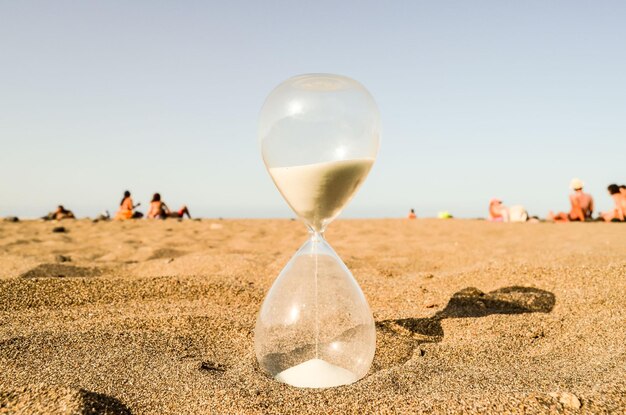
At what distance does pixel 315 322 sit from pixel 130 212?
12343mm

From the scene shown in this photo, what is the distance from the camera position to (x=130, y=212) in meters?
13.7

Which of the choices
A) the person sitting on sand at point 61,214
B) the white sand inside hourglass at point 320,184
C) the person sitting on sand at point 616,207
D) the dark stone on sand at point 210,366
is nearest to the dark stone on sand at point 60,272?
the dark stone on sand at point 210,366

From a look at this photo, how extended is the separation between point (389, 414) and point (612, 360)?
133cm

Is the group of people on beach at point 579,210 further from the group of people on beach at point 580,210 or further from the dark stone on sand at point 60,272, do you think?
the dark stone on sand at point 60,272

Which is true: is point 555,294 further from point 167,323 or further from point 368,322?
point 167,323

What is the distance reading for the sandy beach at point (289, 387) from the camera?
1.93m

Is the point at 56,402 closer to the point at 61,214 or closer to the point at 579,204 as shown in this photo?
the point at 579,204

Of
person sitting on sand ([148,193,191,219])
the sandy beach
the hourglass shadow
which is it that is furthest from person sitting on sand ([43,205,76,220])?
the hourglass shadow

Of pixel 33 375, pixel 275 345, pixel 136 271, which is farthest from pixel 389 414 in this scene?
pixel 136 271

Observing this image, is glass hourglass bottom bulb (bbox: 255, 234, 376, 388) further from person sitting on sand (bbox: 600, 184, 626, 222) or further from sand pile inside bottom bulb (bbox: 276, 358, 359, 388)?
person sitting on sand (bbox: 600, 184, 626, 222)

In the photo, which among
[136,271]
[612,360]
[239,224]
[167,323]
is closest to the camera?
[612,360]

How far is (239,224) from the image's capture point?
11312 mm

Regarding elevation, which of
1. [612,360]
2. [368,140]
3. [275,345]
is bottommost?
[612,360]

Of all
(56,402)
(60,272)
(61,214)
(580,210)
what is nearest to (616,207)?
(580,210)
